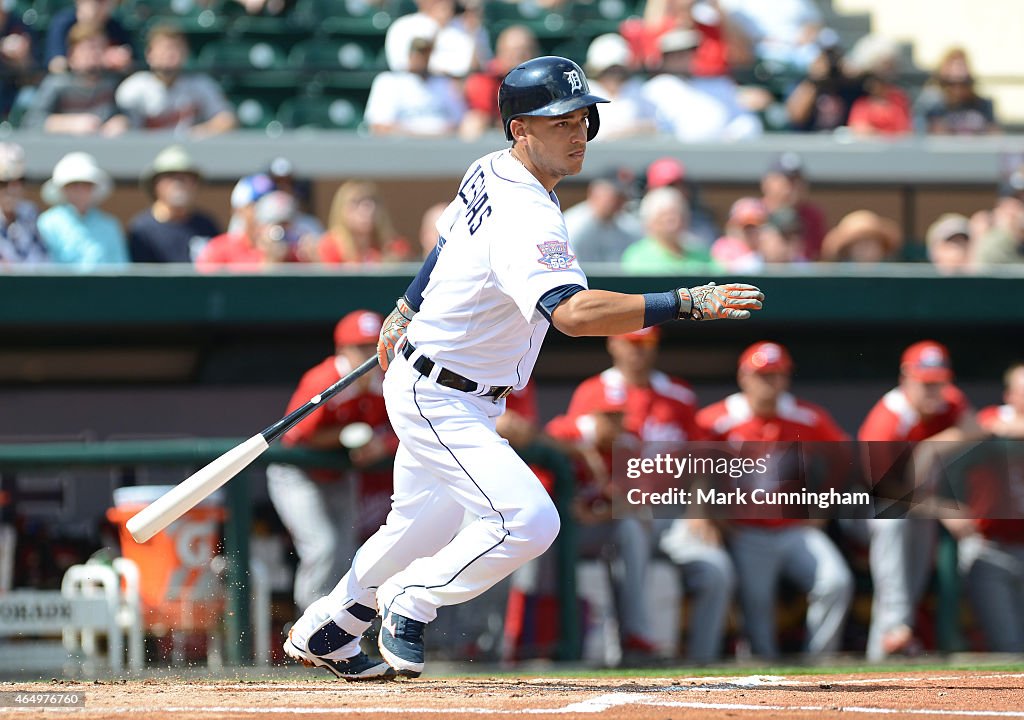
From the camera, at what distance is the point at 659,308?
13.5ft

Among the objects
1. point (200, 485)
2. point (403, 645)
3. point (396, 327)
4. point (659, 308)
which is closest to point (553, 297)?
point (659, 308)

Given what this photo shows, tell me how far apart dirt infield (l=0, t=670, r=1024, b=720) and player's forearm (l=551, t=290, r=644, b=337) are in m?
1.01

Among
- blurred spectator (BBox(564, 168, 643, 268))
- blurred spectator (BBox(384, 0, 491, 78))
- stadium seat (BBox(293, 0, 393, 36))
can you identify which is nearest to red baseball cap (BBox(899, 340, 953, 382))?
blurred spectator (BBox(564, 168, 643, 268))

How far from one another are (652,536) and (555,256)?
2798 mm

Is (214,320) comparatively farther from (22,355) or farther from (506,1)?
(506,1)

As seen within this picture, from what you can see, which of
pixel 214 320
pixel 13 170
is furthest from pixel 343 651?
pixel 13 170

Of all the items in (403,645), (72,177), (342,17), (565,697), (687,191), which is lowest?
(565,697)

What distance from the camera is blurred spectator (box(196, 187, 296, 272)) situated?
787cm

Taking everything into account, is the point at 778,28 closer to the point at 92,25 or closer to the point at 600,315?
the point at 92,25

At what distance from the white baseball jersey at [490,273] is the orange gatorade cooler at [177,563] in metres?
2.05

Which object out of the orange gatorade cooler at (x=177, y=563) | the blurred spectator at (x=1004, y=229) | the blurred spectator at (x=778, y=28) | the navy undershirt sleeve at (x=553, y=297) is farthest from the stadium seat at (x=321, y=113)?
the navy undershirt sleeve at (x=553, y=297)

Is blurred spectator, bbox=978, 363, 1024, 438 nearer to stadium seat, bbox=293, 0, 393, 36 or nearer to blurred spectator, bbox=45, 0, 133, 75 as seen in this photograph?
stadium seat, bbox=293, 0, 393, 36

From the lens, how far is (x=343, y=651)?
5.01 meters

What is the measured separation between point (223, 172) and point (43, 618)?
3.31 metres
